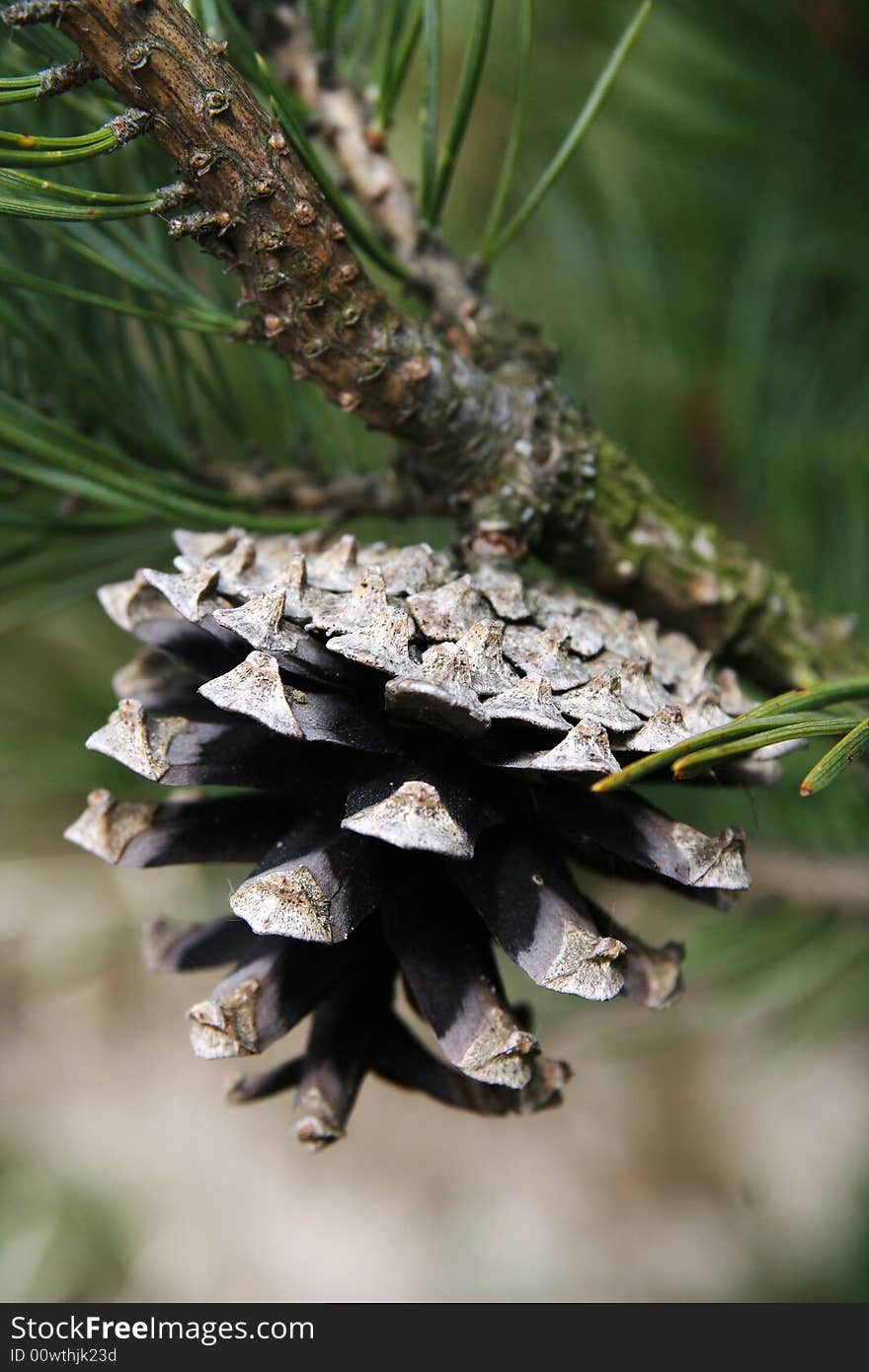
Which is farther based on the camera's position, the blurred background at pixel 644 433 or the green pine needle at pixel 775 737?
the blurred background at pixel 644 433

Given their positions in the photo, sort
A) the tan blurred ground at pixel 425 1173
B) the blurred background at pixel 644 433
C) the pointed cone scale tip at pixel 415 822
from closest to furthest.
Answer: the pointed cone scale tip at pixel 415 822 → the blurred background at pixel 644 433 → the tan blurred ground at pixel 425 1173

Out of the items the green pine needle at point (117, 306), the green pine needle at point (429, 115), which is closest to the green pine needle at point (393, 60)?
the green pine needle at point (429, 115)

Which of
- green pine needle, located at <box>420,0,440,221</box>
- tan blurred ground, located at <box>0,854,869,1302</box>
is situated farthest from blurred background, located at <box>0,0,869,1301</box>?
green pine needle, located at <box>420,0,440,221</box>

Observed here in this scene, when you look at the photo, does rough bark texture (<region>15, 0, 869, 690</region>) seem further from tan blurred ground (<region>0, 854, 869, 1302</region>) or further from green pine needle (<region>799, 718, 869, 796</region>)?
tan blurred ground (<region>0, 854, 869, 1302</region>)

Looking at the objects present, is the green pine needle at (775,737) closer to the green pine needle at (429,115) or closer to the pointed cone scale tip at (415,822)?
the pointed cone scale tip at (415,822)

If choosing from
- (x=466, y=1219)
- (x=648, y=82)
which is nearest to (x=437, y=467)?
(x=648, y=82)

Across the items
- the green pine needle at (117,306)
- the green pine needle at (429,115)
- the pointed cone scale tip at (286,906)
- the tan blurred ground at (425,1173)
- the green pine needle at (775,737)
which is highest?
the green pine needle at (429,115)

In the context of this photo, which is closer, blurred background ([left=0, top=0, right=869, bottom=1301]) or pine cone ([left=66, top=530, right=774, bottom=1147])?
pine cone ([left=66, top=530, right=774, bottom=1147])
